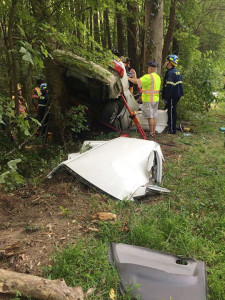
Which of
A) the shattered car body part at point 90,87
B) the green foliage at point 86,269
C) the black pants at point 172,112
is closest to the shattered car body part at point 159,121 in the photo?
the black pants at point 172,112

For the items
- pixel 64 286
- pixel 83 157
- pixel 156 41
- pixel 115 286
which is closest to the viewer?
pixel 64 286

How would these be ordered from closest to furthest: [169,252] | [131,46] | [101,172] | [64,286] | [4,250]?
[64,286] → [4,250] → [169,252] → [101,172] → [131,46]

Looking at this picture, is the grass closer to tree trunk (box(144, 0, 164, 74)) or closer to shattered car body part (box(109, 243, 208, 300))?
shattered car body part (box(109, 243, 208, 300))

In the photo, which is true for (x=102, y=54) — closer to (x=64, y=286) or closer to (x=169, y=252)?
(x=169, y=252)

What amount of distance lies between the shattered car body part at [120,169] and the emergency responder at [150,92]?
2.40 metres

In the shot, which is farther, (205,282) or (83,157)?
(83,157)

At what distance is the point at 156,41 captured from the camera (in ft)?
24.5

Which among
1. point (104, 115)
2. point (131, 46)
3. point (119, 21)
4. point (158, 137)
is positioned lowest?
point (158, 137)

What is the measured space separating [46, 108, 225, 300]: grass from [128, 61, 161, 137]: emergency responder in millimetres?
2326

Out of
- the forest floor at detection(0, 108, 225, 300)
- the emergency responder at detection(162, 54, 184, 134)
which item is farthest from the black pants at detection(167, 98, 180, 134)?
the forest floor at detection(0, 108, 225, 300)

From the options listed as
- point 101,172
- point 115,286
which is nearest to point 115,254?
point 115,286

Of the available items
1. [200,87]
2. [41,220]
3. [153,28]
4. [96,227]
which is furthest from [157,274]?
[200,87]

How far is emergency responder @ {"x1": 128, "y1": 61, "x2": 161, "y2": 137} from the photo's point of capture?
21.7ft

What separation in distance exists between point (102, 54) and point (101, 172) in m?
2.39
